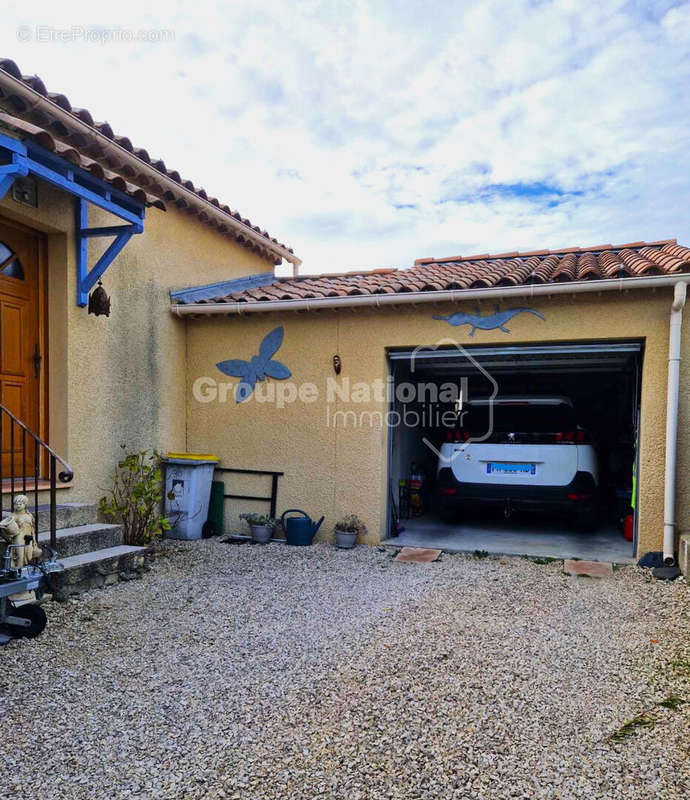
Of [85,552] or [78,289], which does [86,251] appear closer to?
[78,289]

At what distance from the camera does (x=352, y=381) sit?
647 cm

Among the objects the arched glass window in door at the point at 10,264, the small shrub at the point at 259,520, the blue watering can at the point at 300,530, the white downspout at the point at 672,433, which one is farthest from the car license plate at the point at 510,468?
the arched glass window in door at the point at 10,264

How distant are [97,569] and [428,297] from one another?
404 centimetres

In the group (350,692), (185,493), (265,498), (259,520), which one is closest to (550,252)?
(265,498)

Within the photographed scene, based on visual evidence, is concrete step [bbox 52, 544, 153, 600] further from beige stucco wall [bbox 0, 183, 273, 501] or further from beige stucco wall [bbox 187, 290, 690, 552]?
beige stucco wall [bbox 187, 290, 690, 552]

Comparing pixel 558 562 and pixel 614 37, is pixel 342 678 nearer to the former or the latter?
pixel 558 562

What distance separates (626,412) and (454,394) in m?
2.67

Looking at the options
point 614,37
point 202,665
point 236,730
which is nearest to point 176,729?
point 236,730

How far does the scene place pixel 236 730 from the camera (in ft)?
8.11

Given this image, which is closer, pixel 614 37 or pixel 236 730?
pixel 236 730

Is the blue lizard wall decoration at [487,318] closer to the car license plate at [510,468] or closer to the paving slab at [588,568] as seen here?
the car license plate at [510,468]

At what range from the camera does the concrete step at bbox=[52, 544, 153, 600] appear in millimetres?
4262

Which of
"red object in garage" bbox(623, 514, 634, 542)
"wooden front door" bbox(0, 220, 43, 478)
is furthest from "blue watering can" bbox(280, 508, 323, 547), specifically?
"red object in garage" bbox(623, 514, 634, 542)

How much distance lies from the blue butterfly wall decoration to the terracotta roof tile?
19.7 inches
